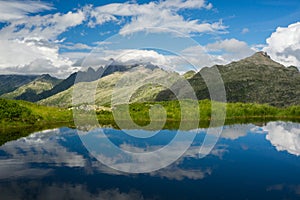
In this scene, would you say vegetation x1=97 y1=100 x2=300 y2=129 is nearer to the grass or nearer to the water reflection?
the grass

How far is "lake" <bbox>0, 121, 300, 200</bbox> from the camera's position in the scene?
24.3 metres

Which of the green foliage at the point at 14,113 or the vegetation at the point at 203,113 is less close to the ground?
the green foliage at the point at 14,113

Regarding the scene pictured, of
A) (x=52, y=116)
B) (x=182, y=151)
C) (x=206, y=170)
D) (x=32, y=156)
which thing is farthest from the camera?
(x=52, y=116)

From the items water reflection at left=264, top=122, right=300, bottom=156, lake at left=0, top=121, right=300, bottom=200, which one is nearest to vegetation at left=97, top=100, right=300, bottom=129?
water reflection at left=264, top=122, right=300, bottom=156

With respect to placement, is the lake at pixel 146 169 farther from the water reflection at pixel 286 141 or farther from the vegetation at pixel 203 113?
the vegetation at pixel 203 113

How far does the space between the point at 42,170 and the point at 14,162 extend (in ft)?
14.8

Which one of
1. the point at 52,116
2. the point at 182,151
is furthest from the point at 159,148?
the point at 52,116

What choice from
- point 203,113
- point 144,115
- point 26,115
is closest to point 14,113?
point 26,115

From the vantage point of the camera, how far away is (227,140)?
5031cm

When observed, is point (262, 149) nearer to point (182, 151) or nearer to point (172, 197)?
point (182, 151)

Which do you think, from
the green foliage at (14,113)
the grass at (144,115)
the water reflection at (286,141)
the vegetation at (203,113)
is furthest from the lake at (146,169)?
the vegetation at (203,113)

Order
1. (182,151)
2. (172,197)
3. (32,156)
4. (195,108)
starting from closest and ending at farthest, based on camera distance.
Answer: (172,197)
(32,156)
(182,151)
(195,108)

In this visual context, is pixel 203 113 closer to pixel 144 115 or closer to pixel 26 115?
pixel 144 115

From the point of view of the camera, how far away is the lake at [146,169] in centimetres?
2427
